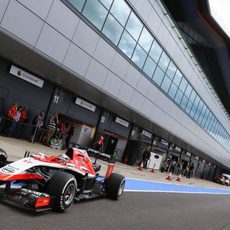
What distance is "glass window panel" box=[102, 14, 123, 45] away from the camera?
16.1m

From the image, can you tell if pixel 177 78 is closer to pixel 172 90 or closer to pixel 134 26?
pixel 172 90

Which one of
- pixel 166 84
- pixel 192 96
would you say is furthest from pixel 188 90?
pixel 166 84

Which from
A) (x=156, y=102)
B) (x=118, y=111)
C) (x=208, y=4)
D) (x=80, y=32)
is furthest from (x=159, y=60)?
(x=80, y=32)

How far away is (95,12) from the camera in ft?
49.5

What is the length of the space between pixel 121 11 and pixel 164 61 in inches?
314

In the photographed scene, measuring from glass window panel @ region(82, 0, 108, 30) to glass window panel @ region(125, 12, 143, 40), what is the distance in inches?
95.9

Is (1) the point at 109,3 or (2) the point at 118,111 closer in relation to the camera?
(1) the point at 109,3

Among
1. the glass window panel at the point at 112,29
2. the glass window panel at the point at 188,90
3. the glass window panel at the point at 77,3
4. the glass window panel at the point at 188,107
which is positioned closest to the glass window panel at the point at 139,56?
the glass window panel at the point at 112,29

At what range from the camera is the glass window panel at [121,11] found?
53.0ft

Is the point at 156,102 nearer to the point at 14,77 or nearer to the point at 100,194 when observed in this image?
the point at 14,77

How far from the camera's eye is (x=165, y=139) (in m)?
34.3

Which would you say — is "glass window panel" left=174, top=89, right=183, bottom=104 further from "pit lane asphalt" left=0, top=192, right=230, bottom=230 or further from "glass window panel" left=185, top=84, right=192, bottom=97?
"pit lane asphalt" left=0, top=192, right=230, bottom=230

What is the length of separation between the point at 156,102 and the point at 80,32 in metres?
11.0

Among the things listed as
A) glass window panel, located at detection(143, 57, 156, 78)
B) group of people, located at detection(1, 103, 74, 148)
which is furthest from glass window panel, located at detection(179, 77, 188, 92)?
group of people, located at detection(1, 103, 74, 148)
